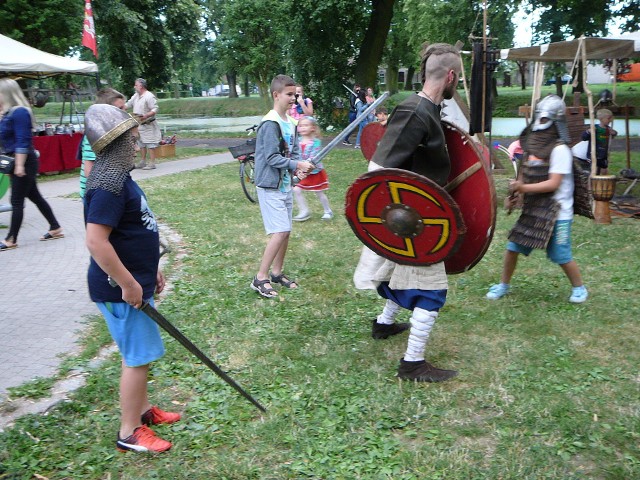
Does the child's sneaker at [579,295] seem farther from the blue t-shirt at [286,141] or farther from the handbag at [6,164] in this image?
the handbag at [6,164]

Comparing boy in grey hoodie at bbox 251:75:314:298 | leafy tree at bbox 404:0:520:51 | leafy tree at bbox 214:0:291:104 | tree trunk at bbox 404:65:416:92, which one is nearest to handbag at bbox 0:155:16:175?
boy in grey hoodie at bbox 251:75:314:298

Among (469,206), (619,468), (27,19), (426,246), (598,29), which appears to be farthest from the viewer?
(598,29)

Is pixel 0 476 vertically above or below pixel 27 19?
below

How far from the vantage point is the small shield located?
313 cm

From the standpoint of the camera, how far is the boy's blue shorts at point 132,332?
278 centimetres

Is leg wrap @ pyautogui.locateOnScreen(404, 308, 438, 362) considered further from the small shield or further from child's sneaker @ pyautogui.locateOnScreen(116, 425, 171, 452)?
child's sneaker @ pyautogui.locateOnScreen(116, 425, 171, 452)

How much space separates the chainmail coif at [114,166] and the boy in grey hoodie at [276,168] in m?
2.27

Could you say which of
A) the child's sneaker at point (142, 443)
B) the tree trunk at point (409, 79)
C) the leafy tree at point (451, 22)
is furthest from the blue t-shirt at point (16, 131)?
the tree trunk at point (409, 79)

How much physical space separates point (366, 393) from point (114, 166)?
189 centimetres

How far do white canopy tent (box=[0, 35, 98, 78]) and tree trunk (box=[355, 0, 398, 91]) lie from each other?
9.36 meters

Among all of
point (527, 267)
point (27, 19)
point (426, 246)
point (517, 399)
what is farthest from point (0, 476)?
point (27, 19)

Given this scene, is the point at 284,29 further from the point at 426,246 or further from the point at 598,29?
the point at 426,246

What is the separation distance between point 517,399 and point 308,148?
513 cm

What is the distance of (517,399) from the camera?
3389 mm
